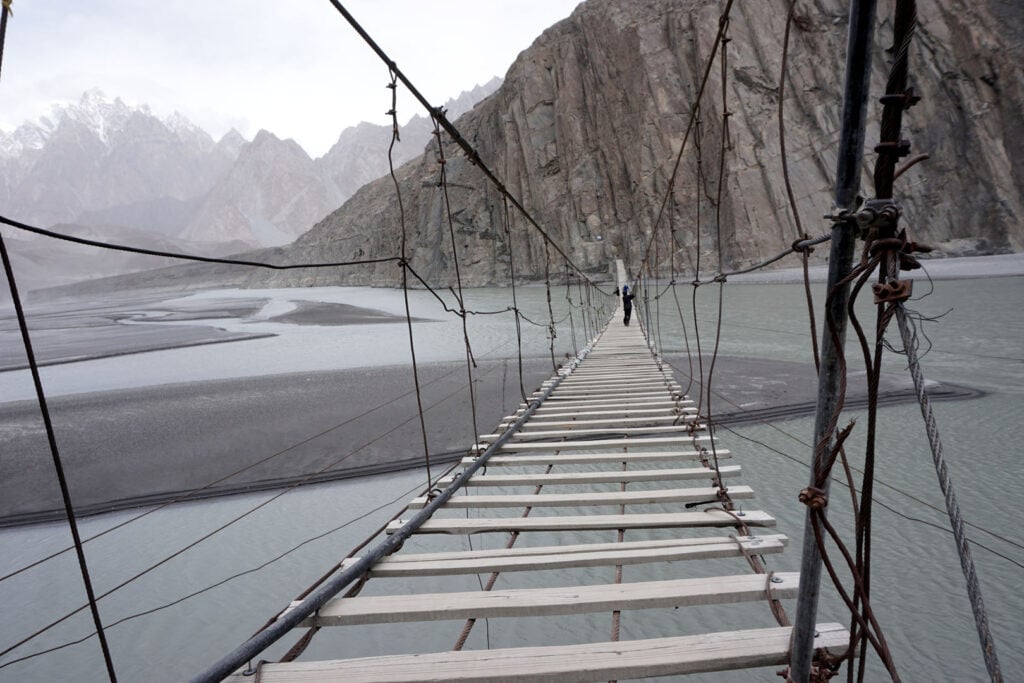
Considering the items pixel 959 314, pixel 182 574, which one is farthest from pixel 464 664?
pixel 959 314

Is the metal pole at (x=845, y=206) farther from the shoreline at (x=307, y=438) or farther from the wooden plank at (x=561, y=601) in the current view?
the shoreline at (x=307, y=438)

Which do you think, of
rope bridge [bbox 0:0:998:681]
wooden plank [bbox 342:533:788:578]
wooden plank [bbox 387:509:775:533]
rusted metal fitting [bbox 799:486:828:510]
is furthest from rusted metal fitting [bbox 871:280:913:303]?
wooden plank [bbox 387:509:775:533]

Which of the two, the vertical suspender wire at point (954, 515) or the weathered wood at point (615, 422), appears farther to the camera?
the weathered wood at point (615, 422)

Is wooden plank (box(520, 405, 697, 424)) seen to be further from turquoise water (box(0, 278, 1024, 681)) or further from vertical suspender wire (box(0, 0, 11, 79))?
vertical suspender wire (box(0, 0, 11, 79))

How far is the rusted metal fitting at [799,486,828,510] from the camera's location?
2.94 ft

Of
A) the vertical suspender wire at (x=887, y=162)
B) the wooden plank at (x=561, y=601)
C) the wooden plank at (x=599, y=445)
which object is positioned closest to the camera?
the vertical suspender wire at (x=887, y=162)

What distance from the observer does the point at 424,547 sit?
397 centimetres

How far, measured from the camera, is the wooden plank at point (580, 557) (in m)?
1.55

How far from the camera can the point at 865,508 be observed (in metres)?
0.87

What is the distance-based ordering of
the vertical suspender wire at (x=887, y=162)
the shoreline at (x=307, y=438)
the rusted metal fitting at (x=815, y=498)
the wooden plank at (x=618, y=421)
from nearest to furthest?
the vertical suspender wire at (x=887, y=162) → the rusted metal fitting at (x=815, y=498) → the wooden plank at (x=618, y=421) → the shoreline at (x=307, y=438)

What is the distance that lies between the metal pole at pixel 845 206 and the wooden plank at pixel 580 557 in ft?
1.94

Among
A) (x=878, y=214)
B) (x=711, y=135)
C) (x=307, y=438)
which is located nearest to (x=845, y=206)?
(x=878, y=214)

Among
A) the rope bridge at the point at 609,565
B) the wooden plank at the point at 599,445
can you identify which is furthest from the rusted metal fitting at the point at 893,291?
the wooden plank at the point at 599,445

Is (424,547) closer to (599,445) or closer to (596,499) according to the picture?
(599,445)
